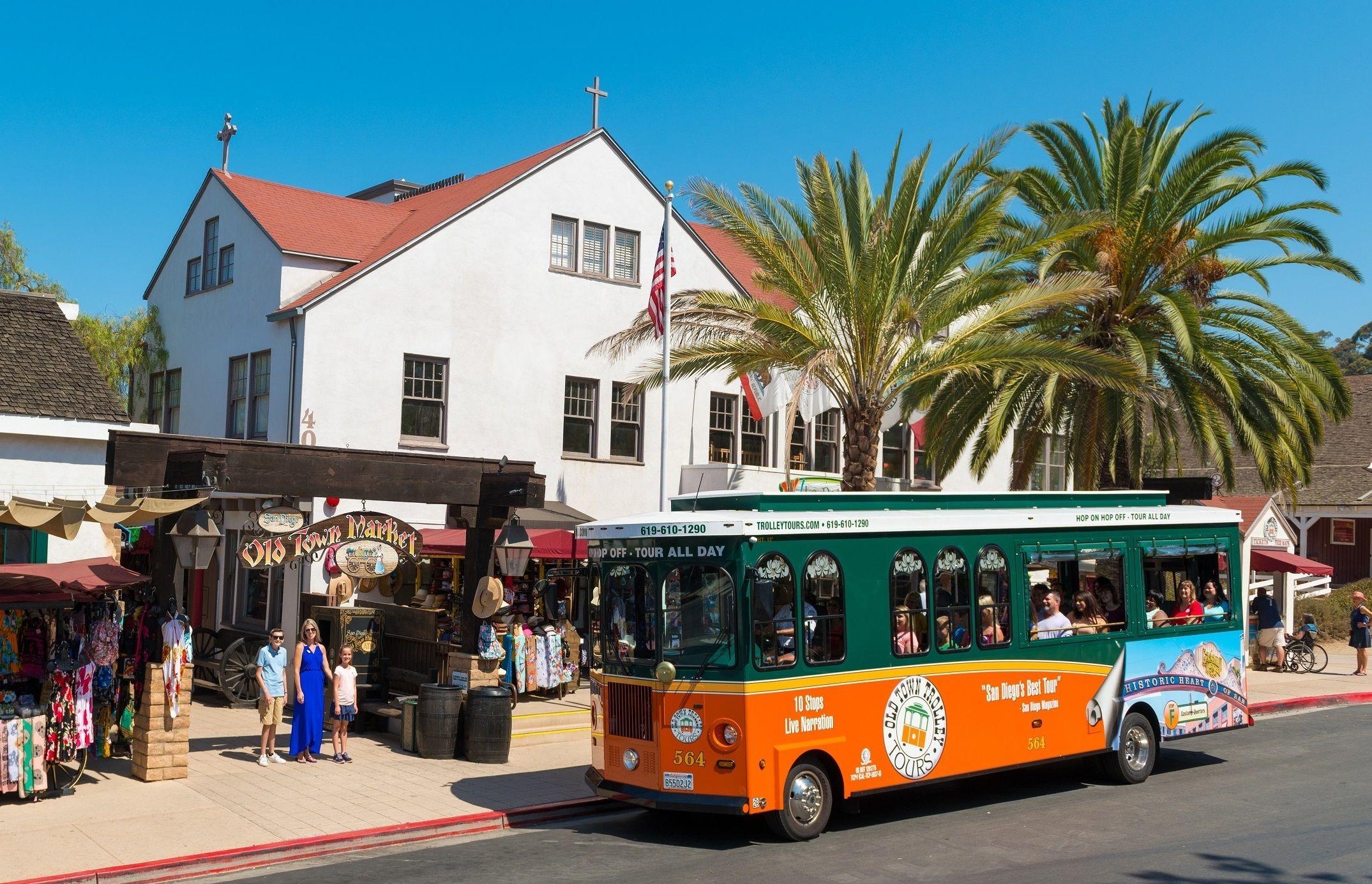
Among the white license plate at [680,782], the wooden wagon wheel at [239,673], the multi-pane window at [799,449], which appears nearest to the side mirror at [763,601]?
the white license plate at [680,782]

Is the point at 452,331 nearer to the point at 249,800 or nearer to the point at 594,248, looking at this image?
the point at 594,248

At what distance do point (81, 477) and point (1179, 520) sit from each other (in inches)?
611

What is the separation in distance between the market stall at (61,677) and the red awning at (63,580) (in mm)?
20

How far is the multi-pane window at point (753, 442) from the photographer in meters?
28.0

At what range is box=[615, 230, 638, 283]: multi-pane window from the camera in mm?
26203

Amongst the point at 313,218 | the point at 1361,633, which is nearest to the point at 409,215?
the point at 313,218

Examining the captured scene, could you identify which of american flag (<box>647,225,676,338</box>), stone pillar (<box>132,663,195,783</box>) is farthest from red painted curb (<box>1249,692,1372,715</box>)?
stone pillar (<box>132,663,195,783</box>)

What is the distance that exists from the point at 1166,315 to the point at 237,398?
18027 mm

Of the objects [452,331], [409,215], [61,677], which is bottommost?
[61,677]

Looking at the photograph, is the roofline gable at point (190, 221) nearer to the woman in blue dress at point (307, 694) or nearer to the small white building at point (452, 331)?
the small white building at point (452, 331)

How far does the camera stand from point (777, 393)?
26.3m

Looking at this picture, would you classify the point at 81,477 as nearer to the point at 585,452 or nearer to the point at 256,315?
the point at 256,315

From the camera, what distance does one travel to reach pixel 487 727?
594 inches

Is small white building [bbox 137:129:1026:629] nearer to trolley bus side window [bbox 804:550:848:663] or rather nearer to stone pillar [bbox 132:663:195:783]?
stone pillar [bbox 132:663:195:783]
